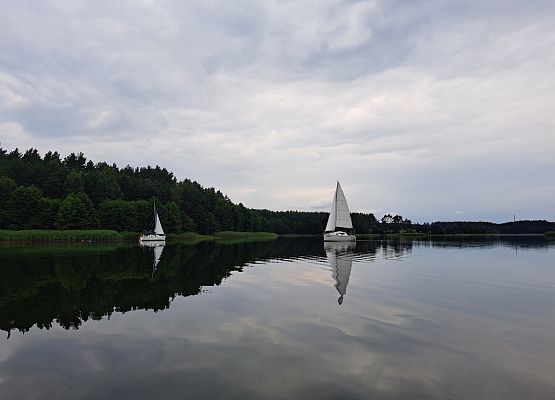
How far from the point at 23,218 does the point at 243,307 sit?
112776 millimetres

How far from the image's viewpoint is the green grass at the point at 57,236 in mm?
78938

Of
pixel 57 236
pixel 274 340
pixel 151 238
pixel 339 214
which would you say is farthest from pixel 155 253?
pixel 339 214

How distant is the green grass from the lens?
78938 mm

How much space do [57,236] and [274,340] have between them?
287ft

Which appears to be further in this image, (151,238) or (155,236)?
(155,236)

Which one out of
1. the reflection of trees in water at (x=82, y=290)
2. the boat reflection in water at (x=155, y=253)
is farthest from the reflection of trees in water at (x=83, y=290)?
the boat reflection in water at (x=155, y=253)

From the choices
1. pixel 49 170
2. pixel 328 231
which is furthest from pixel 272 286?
pixel 49 170

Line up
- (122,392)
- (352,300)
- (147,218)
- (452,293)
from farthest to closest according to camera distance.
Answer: (147,218)
(452,293)
(352,300)
(122,392)

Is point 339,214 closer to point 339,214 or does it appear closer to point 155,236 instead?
point 339,214

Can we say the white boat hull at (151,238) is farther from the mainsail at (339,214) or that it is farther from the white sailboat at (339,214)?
the mainsail at (339,214)

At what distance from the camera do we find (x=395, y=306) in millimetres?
18031

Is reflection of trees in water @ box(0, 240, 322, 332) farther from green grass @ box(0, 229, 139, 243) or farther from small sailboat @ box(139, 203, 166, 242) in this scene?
small sailboat @ box(139, 203, 166, 242)

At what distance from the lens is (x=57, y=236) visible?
84.8 metres

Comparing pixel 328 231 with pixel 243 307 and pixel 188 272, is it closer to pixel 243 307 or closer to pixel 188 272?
pixel 188 272
